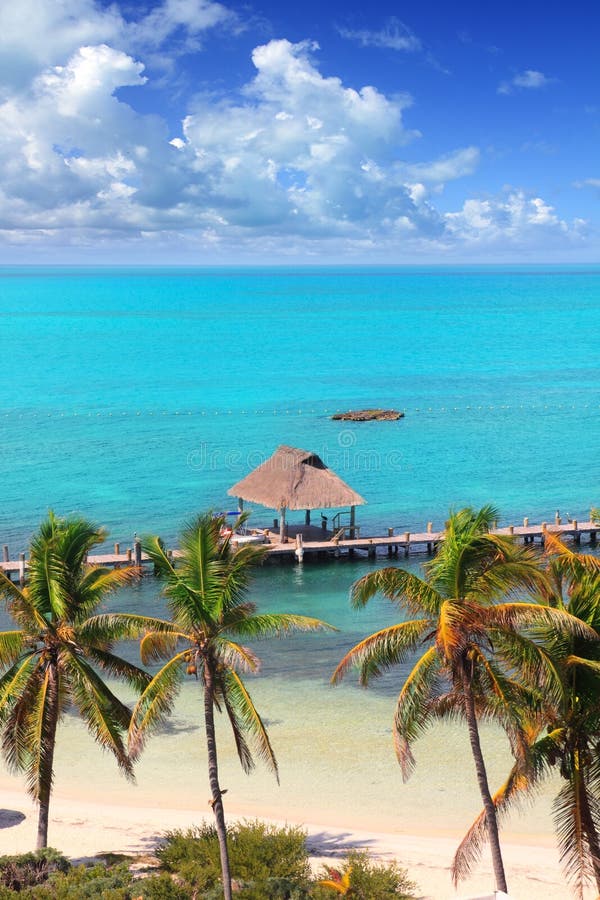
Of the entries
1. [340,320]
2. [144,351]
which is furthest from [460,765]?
[340,320]

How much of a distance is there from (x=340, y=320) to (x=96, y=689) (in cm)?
16594

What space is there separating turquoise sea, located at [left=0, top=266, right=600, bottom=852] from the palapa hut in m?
2.86

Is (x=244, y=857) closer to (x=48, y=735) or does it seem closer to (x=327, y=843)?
(x=327, y=843)

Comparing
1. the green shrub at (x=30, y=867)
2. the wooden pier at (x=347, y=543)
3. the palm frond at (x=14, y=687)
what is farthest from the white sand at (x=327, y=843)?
the wooden pier at (x=347, y=543)

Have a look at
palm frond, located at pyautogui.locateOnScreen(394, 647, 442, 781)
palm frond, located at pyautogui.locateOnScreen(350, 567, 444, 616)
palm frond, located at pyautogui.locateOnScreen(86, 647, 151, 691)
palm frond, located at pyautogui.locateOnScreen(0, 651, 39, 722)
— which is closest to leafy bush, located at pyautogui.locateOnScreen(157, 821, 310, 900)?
palm frond, located at pyautogui.locateOnScreen(86, 647, 151, 691)

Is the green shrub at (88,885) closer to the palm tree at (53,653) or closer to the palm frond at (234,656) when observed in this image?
the palm tree at (53,653)

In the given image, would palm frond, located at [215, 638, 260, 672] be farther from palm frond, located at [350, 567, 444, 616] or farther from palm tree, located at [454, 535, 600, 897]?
palm tree, located at [454, 535, 600, 897]

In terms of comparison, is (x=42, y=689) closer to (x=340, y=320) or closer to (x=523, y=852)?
(x=523, y=852)

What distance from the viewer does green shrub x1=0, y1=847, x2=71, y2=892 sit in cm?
1719

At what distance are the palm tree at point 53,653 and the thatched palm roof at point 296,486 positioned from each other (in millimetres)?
24302

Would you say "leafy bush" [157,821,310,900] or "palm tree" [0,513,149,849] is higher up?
"palm tree" [0,513,149,849]

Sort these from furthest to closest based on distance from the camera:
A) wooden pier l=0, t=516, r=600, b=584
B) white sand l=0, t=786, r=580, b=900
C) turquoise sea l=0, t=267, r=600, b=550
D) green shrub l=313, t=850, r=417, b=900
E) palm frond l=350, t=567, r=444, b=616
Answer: turquoise sea l=0, t=267, r=600, b=550
wooden pier l=0, t=516, r=600, b=584
white sand l=0, t=786, r=580, b=900
green shrub l=313, t=850, r=417, b=900
palm frond l=350, t=567, r=444, b=616

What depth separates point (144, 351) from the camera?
12888cm

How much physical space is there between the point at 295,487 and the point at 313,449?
72.9ft
